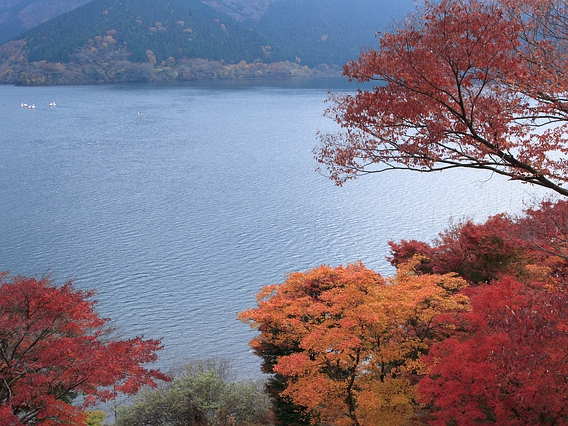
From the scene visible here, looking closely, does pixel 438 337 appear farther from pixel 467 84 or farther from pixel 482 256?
pixel 467 84

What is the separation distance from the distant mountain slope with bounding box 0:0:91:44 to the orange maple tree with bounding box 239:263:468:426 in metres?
167

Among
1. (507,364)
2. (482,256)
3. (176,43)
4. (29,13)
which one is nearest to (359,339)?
(507,364)

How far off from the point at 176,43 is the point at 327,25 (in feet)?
133

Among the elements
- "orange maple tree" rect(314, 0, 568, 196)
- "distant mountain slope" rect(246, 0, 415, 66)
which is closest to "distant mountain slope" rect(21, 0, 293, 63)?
"distant mountain slope" rect(246, 0, 415, 66)

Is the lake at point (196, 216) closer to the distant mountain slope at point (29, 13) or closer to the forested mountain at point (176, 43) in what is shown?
the forested mountain at point (176, 43)

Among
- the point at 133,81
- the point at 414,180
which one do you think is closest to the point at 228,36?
the point at 133,81

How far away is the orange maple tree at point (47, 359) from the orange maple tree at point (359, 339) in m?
2.74

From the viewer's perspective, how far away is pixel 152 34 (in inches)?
4739

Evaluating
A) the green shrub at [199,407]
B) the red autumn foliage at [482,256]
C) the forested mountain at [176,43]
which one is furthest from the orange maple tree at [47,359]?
the forested mountain at [176,43]

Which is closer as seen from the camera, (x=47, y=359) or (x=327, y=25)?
(x=47, y=359)

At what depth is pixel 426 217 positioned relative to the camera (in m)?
27.0

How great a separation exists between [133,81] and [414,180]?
8931cm

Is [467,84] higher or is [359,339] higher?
[467,84]

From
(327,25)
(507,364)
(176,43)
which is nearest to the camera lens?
(507,364)
